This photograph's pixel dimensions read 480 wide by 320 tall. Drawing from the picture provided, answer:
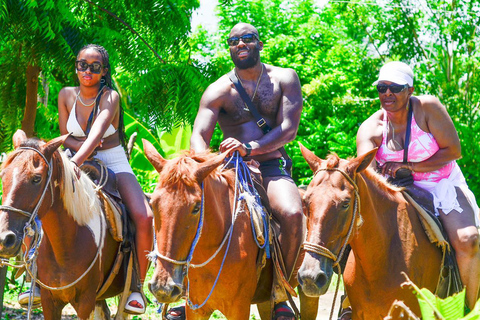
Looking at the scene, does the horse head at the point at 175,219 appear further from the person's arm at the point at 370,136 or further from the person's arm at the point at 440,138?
the person's arm at the point at 440,138

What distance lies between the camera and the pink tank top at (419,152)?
17.0 ft

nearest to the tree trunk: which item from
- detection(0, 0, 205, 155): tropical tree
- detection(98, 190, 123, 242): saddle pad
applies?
detection(0, 0, 205, 155): tropical tree

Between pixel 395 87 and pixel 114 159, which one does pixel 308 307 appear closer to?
pixel 395 87

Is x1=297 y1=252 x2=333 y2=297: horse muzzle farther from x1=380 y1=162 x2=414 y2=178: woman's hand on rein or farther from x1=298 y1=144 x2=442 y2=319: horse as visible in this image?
x1=380 y1=162 x2=414 y2=178: woman's hand on rein

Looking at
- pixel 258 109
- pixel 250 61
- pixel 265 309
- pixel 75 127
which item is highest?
pixel 250 61

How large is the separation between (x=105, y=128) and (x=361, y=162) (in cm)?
253

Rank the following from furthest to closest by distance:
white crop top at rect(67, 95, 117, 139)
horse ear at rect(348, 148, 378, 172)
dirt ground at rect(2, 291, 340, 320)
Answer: dirt ground at rect(2, 291, 340, 320) → white crop top at rect(67, 95, 117, 139) → horse ear at rect(348, 148, 378, 172)

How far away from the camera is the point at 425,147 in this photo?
17.0ft

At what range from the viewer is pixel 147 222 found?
5965 mm

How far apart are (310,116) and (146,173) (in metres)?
4.88

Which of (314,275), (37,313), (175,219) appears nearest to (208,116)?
(175,219)

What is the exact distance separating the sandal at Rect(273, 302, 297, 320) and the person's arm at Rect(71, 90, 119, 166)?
6.96 ft

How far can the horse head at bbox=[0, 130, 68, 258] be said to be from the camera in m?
4.61

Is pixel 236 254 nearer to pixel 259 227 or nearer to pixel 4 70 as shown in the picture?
pixel 259 227
